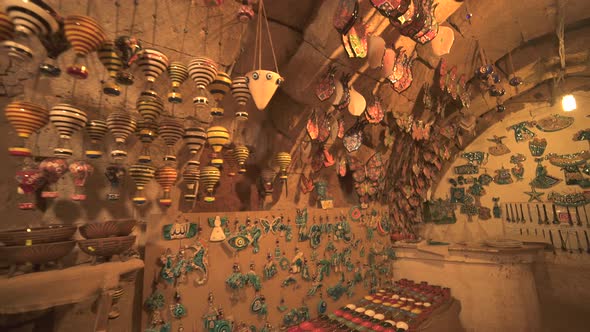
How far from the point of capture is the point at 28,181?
1.13 m

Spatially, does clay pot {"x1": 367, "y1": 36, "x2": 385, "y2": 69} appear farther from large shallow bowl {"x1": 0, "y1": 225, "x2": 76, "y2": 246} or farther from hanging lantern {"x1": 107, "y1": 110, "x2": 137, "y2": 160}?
large shallow bowl {"x1": 0, "y1": 225, "x2": 76, "y2": 246}

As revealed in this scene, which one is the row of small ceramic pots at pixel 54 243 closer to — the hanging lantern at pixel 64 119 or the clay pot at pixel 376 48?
the hanging lantern at pixel 64 119

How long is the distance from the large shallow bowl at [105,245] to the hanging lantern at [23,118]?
0.49 meters

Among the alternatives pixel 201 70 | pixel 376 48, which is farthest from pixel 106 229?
pixel 376 48

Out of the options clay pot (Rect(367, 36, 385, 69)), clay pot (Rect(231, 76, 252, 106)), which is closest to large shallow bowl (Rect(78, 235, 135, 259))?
clay pot (Rect(231, 76, 252, 106))

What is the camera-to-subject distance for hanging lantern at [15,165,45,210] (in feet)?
3.67

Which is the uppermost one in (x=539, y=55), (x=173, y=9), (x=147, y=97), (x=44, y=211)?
(x=539, y=55)

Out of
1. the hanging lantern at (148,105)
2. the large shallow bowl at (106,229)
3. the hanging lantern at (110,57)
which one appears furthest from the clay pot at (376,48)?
the large shallow bowl at (106,229)

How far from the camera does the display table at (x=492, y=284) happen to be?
121 inches

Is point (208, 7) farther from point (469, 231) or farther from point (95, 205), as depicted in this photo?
point (469, 231)

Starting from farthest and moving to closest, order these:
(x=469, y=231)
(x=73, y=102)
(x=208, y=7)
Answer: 1. (x=469, y=231)
2. (x=208, y=7)
3. (x=73, y=102)

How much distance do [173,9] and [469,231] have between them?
20.8 ft

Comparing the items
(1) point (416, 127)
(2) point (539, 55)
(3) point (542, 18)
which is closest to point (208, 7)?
(1) point (416, 127)

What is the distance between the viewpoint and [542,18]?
12.2 ft
